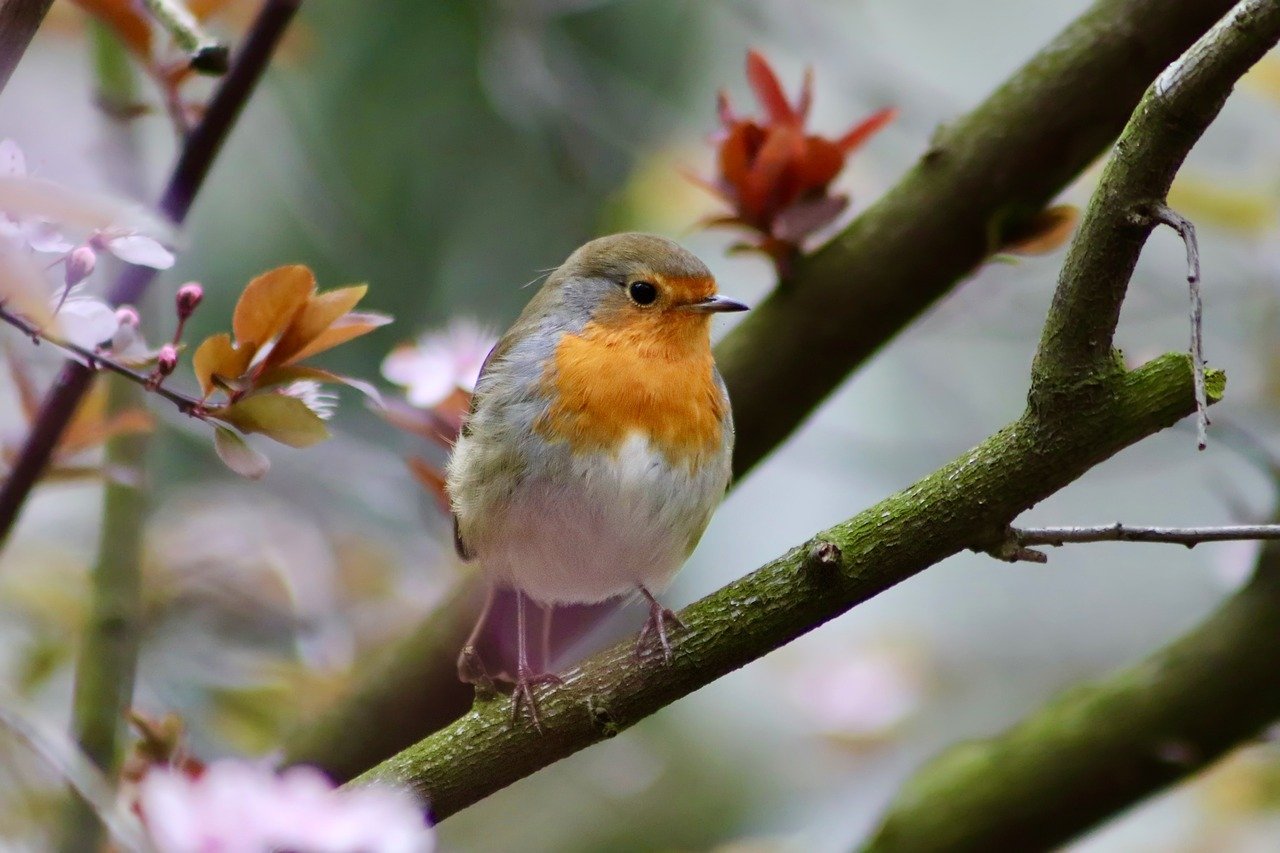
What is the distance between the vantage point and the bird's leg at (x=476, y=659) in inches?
68.9

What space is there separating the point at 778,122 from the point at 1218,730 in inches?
49.6

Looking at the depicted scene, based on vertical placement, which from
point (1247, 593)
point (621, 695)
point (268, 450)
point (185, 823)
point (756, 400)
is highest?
point (268, 450)

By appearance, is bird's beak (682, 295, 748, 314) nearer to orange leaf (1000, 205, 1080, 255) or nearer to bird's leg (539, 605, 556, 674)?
orange leaf (1000, 205, 1080, 255)

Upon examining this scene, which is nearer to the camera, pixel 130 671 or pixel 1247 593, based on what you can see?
pixel 130 671

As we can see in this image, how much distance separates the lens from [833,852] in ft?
13.0

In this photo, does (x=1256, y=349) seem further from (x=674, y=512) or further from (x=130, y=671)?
(x=130, y=671)

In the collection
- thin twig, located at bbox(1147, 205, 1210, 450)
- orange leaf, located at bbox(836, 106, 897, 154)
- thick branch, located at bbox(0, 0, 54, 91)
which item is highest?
orange leaf, located at bbox(836, 106, 897, 154)

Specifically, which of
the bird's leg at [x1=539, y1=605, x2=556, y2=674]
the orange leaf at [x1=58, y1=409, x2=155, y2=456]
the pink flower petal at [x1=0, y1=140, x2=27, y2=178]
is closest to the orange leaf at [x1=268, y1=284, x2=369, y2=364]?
the pink flower petal at [x1=0, y1=140, x2=27, y2=178]

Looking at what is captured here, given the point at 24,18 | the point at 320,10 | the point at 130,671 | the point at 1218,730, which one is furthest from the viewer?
the point at 320,10

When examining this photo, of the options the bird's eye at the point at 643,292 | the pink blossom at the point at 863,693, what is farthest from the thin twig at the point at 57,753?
the pink blossom at the point at 863,693

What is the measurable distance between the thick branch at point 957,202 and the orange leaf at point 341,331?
90 cm

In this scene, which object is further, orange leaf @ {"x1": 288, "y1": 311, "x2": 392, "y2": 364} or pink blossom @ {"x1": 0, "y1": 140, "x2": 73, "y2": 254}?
orange leaf @ {"x1": 288, "y1": 311, "x2": 392, "y2": 364}

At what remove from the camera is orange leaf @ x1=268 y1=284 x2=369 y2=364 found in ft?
5.00

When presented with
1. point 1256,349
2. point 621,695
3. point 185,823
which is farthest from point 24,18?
point 1256,349
